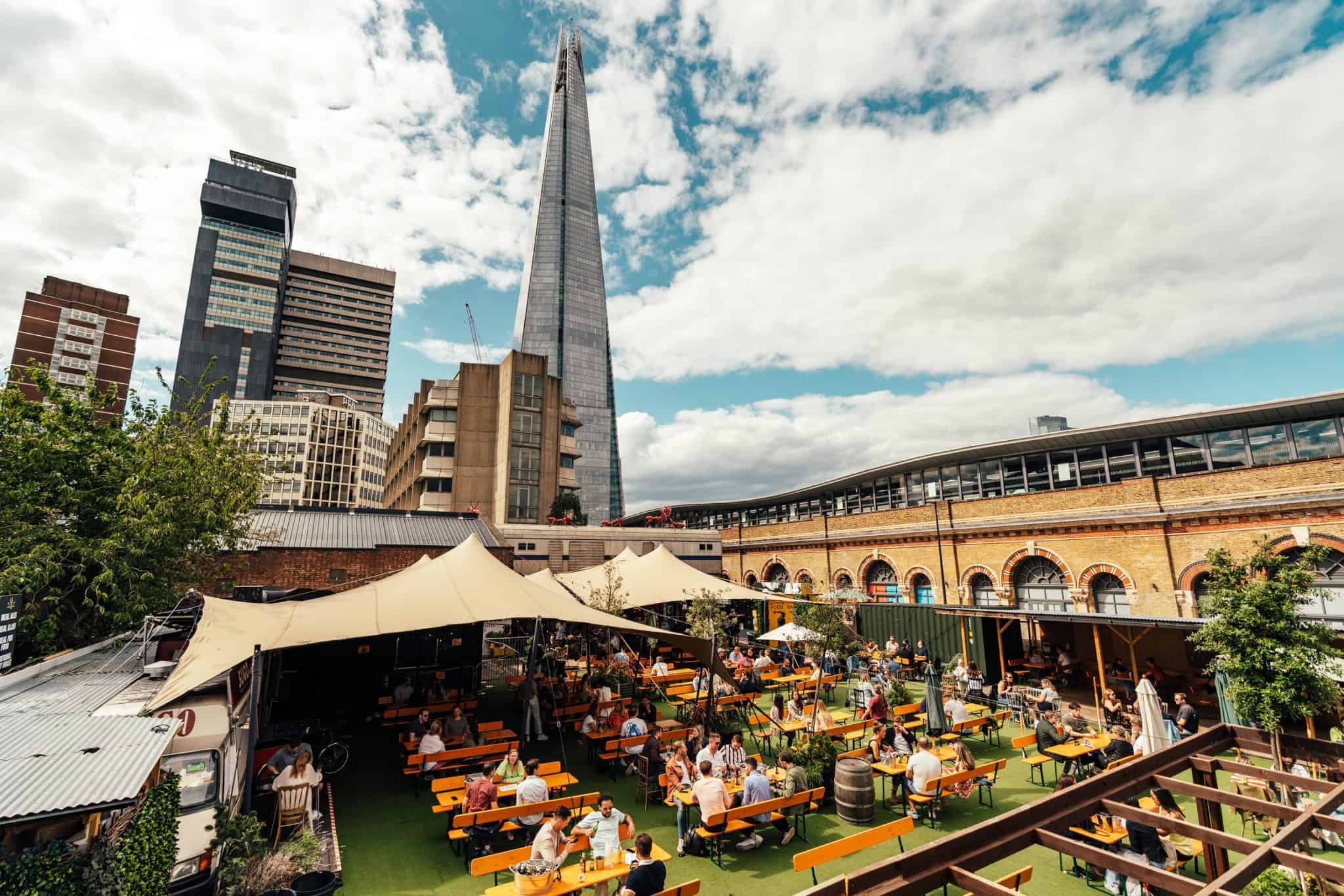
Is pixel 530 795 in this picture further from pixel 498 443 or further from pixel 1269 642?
pixel 498 443

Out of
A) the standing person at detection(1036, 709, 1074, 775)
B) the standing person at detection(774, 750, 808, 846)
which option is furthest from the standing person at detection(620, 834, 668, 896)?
the standing person at detection(1036, 709, 1074, 775)

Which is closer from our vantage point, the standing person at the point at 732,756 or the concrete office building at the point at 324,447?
the standing person at the point at 732,756

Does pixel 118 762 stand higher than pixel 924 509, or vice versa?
pixel 924 509

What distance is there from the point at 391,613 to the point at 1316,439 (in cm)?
2429

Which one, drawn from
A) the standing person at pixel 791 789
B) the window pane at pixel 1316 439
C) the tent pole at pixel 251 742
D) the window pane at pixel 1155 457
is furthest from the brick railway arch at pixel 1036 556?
the tent pole at pixel 251 742

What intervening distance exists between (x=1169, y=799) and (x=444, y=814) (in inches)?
366

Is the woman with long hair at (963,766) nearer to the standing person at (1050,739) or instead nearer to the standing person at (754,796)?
the standing person at (1050,739)

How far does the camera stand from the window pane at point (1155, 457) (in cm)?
2009

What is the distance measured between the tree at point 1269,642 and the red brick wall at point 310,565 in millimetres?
15468

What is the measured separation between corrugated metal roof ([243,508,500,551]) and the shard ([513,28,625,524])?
71.2 metres

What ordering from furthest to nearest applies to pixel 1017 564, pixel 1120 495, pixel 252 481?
pixel 1017 564, pixel 1120 495, pixel 252 481

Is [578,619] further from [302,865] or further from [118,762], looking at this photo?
[118,762]

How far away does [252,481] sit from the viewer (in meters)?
14.9

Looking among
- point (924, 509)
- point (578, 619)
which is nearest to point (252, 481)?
point (578, 619)
